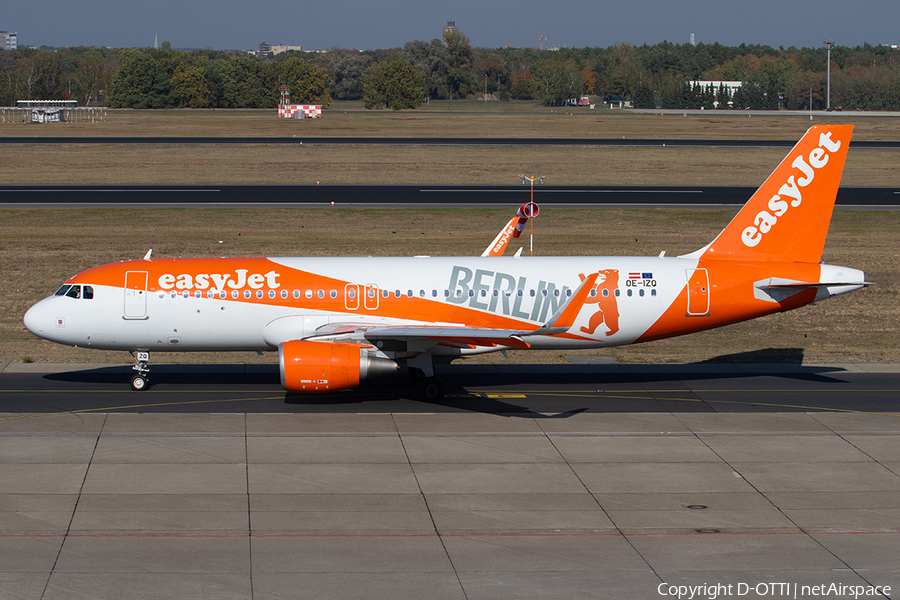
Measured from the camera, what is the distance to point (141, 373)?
1124 inches

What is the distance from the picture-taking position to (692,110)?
196750mm

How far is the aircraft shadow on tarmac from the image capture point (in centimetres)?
2758

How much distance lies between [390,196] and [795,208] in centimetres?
4382

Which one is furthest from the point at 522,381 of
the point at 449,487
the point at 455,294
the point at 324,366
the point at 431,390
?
the point at 449,487

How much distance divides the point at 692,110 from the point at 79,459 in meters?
190

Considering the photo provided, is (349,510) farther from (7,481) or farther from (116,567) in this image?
(7,481)

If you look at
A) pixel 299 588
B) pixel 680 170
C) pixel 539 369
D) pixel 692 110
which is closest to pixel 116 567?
pixel 299 588

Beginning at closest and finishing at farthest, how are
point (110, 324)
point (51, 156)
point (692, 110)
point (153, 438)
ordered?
point (153, 438)
point (110, 324)
point (51, 156)
point (692, 110)

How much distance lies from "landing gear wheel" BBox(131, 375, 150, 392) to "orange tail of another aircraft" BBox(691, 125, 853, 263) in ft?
61.2

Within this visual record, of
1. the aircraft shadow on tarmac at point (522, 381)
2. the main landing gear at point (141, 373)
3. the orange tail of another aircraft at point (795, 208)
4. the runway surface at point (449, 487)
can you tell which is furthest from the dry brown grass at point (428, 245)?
the orange tail of another aircraft at point (795, 208)

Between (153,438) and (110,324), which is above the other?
(110,324)

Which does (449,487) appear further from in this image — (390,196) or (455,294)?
(390,196)

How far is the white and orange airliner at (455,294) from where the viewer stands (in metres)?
27.2

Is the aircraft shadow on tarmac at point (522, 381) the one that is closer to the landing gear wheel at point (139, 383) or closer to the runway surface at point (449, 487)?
the runway surface at point (449, 487)
